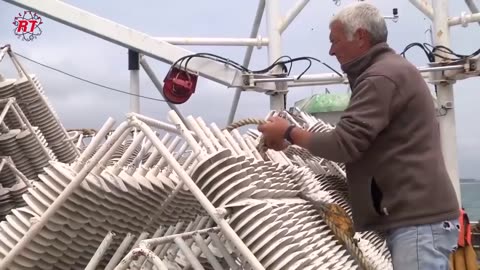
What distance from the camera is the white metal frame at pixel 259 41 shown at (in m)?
8.55

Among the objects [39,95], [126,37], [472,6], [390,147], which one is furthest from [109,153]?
[472,6]

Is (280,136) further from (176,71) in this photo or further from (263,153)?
(176,71)

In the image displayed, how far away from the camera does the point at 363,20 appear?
2.89m

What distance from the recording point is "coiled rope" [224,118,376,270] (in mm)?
3865

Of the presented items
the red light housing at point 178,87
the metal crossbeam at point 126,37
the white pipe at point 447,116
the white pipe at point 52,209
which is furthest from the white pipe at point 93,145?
the white pipe at point 447,116

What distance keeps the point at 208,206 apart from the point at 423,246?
0.97 meters

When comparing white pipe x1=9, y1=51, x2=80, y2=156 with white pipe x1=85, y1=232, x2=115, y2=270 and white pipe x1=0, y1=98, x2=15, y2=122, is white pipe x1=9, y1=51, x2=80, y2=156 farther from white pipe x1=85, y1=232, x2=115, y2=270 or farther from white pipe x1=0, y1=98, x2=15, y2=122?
white pipe x1=85, y1=232, x2=115, y2=270

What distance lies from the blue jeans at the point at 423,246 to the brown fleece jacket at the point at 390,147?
0.04m

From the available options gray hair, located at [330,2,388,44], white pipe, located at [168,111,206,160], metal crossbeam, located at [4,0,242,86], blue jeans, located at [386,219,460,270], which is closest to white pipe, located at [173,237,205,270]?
white pipe, located at [168,111,206,160]

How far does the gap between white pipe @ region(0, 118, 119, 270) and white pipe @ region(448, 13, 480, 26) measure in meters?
7.04

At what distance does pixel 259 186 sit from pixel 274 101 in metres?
6.30

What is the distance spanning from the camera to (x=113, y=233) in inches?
151

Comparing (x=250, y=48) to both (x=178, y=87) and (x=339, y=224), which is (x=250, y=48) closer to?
(x=178, y=87)

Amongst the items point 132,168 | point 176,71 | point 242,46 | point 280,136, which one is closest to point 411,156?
point 280,136
